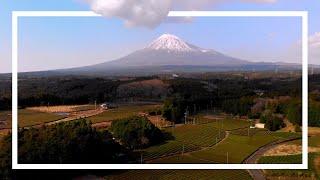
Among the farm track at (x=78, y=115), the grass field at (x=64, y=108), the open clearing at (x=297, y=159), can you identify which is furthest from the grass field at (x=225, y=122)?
the grass field at (x=64, y=108)

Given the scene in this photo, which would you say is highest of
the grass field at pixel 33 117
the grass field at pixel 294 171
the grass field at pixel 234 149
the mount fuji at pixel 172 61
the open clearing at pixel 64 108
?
the mount fuji at pixel 172 61

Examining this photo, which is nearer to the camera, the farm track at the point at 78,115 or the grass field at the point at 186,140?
the farm track at the point at 78,115

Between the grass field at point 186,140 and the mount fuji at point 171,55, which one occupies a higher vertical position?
the mount fuji at point 171,55

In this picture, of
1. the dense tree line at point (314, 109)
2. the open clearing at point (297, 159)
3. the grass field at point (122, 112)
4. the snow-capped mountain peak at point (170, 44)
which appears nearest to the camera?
the snow-capped mountain peak at point (170, 44)

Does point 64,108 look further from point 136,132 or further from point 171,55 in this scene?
point 171,55

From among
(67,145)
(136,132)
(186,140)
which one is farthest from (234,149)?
(67,145)

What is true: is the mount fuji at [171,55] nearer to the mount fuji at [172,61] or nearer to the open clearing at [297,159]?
the mount fuji at [172,61]

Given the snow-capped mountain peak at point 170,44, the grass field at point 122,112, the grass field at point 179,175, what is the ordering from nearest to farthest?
the snow-capped mountain peak at point 170,44, the grass field at point 122,112, the grass field at point 179,175

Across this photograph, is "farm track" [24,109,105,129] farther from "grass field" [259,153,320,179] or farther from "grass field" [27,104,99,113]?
"grass field" [259,153,320,179]

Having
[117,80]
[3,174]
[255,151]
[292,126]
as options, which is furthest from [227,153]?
[3,174]
